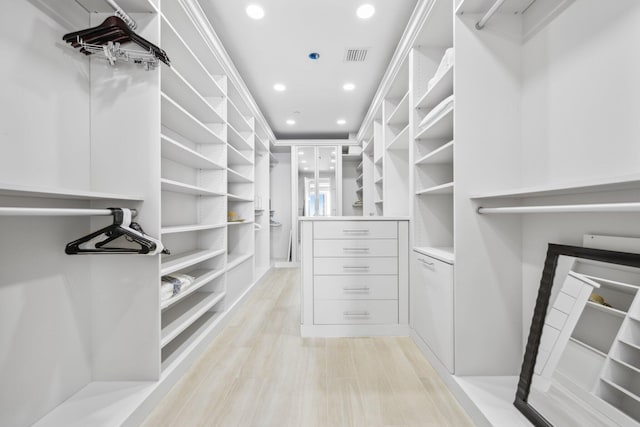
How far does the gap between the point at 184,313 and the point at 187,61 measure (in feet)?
6.00

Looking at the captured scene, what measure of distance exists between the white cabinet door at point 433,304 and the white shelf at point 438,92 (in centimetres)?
113

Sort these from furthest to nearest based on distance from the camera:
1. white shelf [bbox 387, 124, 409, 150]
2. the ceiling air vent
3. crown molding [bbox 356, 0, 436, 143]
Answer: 1. the ceiling air vent
2. white shelf [bbox 387, 124, 409, 150]
3. crown molding [bbox 356, 0, 436, 143]

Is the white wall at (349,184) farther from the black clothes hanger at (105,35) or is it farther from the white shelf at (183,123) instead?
the black clothes hanger at (105,35)

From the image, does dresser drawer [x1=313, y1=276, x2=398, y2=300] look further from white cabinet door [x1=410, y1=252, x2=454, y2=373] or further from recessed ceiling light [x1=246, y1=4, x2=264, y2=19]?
recessed ceiling light [x1=246, y1=4, x2=264, y2=19]

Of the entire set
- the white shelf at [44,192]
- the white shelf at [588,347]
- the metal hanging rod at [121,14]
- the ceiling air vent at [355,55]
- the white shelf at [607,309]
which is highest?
the ceiling air vent at [355,55]

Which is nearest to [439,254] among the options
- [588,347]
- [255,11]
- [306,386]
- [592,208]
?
[588,347]

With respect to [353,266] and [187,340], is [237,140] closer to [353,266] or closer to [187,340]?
[353,266]

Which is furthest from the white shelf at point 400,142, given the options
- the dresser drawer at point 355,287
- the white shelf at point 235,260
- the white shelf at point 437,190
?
the white shelf at point 235,260

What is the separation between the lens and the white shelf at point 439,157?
5.72 ft

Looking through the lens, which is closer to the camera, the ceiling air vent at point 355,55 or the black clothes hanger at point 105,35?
the black clothes hanger at point 105,35

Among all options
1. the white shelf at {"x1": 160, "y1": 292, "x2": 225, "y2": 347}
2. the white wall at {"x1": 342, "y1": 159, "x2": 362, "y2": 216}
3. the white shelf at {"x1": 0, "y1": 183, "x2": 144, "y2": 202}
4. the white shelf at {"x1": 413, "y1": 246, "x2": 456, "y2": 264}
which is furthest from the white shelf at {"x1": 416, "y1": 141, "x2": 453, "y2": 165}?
the white wall at {"x1": 342, "y1": 159, "x2": 362, "y2": 216}

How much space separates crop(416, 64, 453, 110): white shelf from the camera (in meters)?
1.75

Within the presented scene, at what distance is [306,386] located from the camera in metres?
1.55

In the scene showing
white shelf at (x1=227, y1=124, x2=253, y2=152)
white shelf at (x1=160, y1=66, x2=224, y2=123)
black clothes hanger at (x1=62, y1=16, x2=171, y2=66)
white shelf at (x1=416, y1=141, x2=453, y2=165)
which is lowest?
white shelf at (x1=416, y1=141, x2=453, y2=165)
